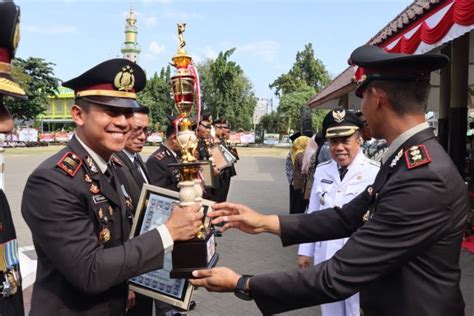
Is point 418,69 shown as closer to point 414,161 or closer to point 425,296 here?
point 414,161

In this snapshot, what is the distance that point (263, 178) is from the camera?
52.5 feet

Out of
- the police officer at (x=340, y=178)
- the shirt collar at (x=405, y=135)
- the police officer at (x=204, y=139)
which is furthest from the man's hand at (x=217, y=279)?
the police officer at (x=204, y=139)

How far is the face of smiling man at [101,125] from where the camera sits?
1.96 metres

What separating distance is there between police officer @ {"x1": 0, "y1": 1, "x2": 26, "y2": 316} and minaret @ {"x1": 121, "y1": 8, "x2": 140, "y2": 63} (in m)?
68.7

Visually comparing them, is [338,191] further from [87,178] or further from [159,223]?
[87,178]

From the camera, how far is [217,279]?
187 cm

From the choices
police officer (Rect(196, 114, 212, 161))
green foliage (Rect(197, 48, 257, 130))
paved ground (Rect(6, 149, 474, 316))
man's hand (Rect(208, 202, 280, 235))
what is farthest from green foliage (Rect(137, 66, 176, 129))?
man's hand (Rect(208, 202, 280, 235))

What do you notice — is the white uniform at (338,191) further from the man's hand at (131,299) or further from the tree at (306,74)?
the tree at (306,74)

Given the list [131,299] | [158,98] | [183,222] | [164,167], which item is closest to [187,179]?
[183,222]

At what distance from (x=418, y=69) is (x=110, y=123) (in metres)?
1.44

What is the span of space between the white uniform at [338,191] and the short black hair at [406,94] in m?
1.51

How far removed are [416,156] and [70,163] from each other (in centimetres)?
153

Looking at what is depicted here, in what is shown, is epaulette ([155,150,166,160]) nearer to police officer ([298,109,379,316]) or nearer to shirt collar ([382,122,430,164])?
police officer ([298,109,379,316])

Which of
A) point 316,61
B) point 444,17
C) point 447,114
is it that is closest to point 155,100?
point 316,61
